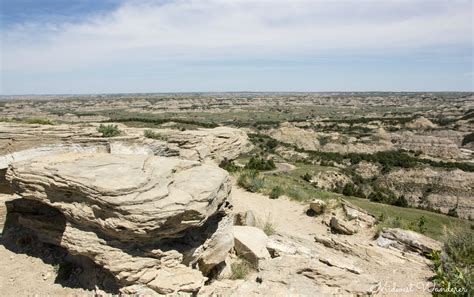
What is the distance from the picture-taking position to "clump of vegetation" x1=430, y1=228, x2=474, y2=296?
7.30 meters

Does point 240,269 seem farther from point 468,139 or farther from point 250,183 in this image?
point 468,139

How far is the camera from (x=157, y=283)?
7.11 metres

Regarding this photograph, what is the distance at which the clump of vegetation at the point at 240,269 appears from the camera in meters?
9.20

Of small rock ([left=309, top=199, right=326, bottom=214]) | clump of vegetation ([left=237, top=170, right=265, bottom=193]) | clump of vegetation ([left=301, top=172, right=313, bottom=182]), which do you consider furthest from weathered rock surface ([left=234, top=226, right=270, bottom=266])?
clump of vegetation ([left=301, top=172, right=313, bottom=182])

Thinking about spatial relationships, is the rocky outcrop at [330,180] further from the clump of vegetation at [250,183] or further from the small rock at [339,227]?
the small rock at [339,227]

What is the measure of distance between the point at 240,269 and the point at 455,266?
5018mm

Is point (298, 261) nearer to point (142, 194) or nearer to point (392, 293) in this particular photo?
point (392, 293)

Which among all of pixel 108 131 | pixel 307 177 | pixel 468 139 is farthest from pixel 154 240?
pixel 468 139

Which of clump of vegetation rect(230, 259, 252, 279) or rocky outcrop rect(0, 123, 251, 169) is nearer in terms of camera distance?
clump of vegetation rect(230, 259, 252, 279)

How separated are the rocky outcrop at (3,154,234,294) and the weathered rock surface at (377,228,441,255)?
620 centimetres

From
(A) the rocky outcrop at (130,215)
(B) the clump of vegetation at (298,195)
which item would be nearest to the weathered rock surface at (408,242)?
(B) the clump of vegetation at (298,195)

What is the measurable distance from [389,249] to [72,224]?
29.9 ft

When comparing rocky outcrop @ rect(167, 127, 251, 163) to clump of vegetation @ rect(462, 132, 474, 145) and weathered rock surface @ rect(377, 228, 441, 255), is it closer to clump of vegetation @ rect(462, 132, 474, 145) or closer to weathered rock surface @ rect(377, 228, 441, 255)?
weathered rock surface @ rect(377, 228, 441, 255)

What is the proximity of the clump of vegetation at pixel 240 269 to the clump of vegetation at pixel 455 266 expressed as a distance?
166 inches
